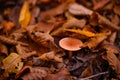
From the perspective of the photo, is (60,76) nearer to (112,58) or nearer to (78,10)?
(112,58)

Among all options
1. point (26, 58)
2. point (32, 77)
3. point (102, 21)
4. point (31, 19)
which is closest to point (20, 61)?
point (26, 58)

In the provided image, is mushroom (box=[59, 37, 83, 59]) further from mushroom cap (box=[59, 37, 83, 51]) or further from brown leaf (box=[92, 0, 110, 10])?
brown leaf (box=[92, 0, 110, 10])

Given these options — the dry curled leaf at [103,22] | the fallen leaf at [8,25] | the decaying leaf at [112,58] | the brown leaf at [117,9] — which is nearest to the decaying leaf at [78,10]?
the dry curled leaf at [103,22]

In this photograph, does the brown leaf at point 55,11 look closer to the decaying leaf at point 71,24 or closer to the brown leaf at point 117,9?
the decaying leaf at point 71,24

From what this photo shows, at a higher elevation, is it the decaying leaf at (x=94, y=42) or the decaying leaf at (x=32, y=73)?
the decaying leaf at (x=94, y=42)

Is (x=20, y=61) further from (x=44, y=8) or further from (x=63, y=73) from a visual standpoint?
(x=44, y=8)

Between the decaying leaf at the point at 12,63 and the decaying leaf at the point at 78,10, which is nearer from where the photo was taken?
the decaying leaf at the point at 12,63

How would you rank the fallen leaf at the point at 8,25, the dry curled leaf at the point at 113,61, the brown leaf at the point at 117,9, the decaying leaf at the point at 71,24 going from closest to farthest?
1. the dry curled leaf at the point at 113,61
2. the decaying leaf at the point at 71,24
3. the fallen leaf at the point at 8,25
4. the brown leaf at the point at 117,9

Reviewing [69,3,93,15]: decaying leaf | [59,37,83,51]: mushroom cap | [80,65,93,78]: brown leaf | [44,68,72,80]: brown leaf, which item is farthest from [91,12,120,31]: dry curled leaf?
[44,68,72,80]: brown leaf
